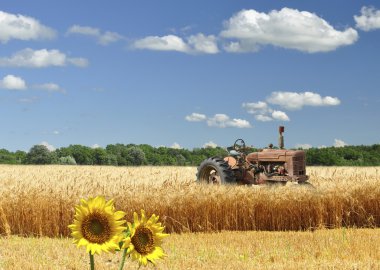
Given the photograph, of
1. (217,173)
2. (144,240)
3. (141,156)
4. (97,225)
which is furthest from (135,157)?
(97,225)

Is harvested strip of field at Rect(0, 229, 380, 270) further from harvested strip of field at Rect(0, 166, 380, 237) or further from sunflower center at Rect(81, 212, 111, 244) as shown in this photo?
sunflower center at Rect(81, 212, 111, 244)

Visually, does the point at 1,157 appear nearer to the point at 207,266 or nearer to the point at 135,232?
the point at 207,266

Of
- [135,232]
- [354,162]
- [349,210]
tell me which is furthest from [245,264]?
[354,162]

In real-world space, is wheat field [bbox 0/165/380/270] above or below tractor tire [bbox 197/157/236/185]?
below

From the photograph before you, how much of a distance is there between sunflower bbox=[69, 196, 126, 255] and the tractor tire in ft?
39.4

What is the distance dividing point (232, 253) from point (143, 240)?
6593mm

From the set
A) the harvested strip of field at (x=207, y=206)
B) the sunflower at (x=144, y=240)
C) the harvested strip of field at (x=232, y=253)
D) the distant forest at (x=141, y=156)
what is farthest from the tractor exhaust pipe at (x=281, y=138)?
the distant forest at (x=141, y=156)

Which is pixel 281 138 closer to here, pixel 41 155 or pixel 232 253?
pixel 232 253

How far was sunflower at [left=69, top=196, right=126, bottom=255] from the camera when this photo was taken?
359 centimetres

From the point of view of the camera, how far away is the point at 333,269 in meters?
8.37

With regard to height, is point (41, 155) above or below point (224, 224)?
above

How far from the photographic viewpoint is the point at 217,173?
16.4m

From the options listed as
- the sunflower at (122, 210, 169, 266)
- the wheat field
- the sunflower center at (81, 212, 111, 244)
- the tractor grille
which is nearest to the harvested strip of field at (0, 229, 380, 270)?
the wheat field

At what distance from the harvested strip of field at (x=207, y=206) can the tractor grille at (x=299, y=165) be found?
0.70 meters
